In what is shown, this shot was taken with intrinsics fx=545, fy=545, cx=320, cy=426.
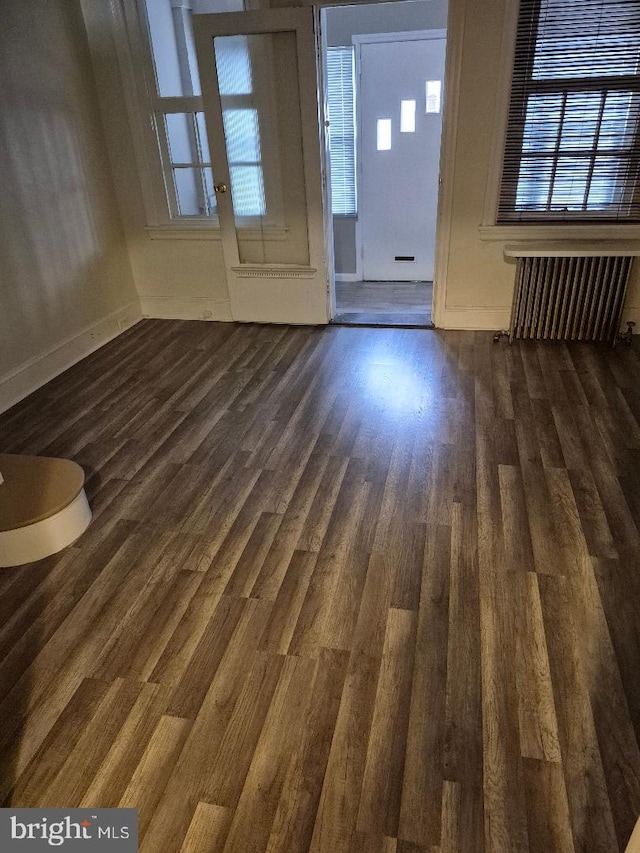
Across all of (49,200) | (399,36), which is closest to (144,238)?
(49,200)

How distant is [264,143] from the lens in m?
3.98

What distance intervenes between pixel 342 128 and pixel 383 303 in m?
1.81

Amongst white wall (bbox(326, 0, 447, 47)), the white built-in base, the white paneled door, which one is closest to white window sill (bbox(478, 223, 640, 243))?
the white paneled door

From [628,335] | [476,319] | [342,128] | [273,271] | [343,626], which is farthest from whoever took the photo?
[342,128]

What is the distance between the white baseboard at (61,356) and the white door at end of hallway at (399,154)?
102 inches

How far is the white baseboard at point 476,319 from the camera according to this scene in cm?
418

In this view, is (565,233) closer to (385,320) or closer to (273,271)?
(385,320)

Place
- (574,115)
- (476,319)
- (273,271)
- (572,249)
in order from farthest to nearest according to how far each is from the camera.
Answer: (273,271), (476,319), (572,249), (574,115)

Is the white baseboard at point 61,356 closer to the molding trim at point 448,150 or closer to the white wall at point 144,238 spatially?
the white wall at point 144,238

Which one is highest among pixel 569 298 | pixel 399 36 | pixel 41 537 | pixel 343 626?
pixel 399 36

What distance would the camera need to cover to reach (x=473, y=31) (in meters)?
3.41

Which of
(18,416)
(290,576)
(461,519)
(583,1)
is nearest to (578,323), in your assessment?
(583,1)

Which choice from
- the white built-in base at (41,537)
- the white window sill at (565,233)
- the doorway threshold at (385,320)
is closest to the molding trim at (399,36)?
the white window sill at (565,233)

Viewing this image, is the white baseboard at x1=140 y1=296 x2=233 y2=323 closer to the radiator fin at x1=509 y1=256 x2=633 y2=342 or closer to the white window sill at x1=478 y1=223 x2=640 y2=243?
the white window sill at x1=478 y1=223 x2=640 y2=243
